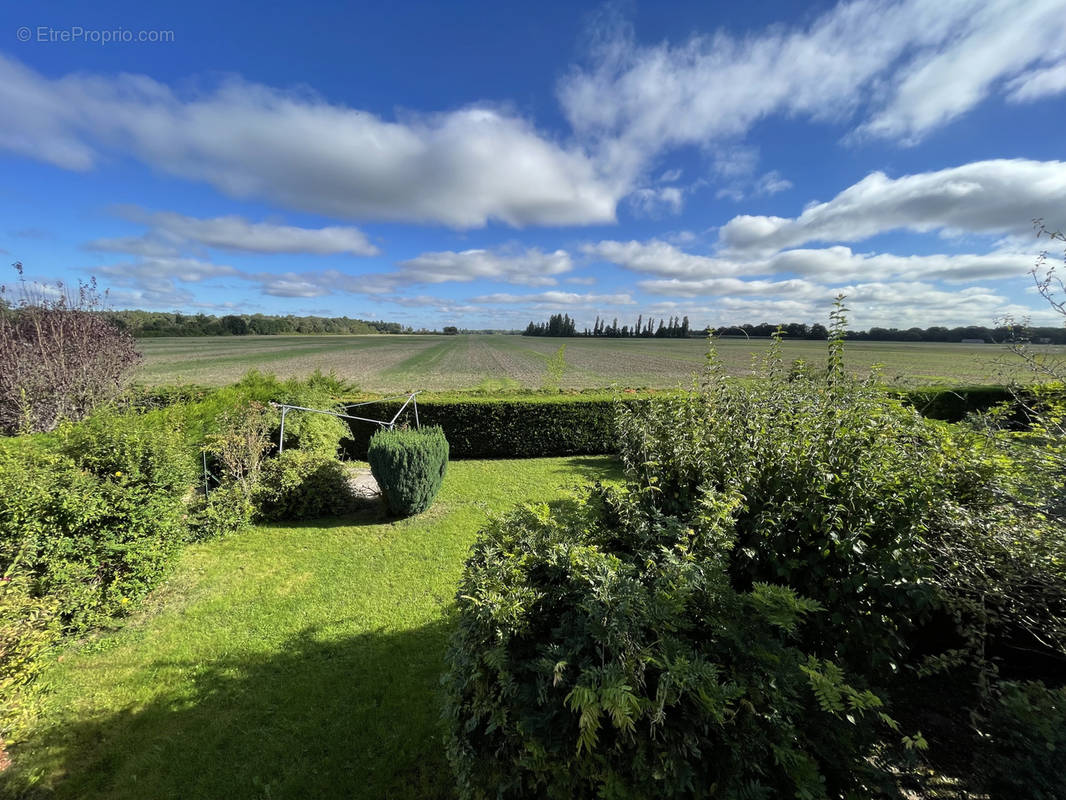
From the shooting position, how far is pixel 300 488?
7934mm

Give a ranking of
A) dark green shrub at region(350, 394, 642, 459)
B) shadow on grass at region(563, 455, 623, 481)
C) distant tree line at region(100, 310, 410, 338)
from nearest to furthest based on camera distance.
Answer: shadow on grass at region(563, 455, 623, 481) < dark green shrub at region(350, 394, 642, 459) < distant tree line at region(100, 310, 410, 338)

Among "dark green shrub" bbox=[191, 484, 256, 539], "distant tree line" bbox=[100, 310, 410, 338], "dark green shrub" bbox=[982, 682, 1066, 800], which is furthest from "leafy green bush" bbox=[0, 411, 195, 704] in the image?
"distant tree line" bbox=[100, 310, 410, 338]

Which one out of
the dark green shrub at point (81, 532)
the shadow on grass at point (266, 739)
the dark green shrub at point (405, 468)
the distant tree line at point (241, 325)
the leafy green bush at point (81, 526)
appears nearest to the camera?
the shadow on grass at point (266, 739)

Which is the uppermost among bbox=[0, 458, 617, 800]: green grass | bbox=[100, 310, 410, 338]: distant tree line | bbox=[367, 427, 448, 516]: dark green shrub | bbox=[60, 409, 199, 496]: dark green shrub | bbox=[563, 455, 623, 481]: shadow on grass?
bbox=[100, 310, 410, 338]: distant tree line

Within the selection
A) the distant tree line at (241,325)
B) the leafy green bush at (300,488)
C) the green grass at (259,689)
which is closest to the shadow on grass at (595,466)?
the green grass at (259,689)

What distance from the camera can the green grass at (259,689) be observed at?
3.06 m

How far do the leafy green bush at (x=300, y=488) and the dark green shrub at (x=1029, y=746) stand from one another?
907 centimetres

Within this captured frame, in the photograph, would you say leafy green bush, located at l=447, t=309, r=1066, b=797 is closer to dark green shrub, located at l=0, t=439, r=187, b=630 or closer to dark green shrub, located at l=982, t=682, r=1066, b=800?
dark green shrub, located at l=982, t=682, r=1066, b=800

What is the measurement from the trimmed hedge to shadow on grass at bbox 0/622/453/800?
28.2 feet

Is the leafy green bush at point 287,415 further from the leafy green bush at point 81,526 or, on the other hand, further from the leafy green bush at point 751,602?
the leafy green bush at point 751,602

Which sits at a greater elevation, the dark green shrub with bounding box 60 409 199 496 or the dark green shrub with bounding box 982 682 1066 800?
the dark green shrub with bounding box 60 409 199 496

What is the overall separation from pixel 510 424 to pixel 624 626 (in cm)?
1115

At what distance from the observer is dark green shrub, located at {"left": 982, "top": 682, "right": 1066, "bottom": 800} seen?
5.49 feet

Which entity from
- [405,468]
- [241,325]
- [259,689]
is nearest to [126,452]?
[259,689]
